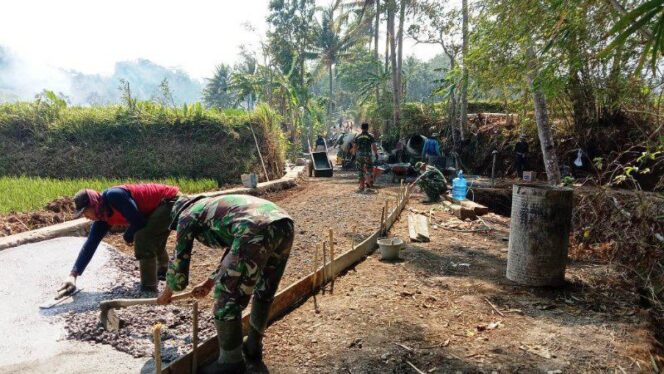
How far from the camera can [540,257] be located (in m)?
4.17

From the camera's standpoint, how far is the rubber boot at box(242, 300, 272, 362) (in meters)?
2.78

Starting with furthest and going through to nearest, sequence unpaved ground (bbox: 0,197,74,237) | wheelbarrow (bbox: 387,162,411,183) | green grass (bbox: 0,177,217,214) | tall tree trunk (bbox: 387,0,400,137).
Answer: tall tree trunk (bbox: 387,0,400,137) → wheelbarrow (bbox: 387,162,411,183) → green grass (bbox: 0,177,217,214) → unpaved ground (bbox: 0,197,74,237)

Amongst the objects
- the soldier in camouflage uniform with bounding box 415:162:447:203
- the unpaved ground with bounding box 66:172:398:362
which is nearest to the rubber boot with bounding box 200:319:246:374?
the unpaved ground with bounding box 66:172:398:362

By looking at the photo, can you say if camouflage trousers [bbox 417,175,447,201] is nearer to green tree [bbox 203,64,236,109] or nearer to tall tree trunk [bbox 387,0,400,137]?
tall tree trunk [bbox 387,0,400,137]

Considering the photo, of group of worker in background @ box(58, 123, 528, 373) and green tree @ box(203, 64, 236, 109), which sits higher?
green tree @ box(203, 64, 236, 109)

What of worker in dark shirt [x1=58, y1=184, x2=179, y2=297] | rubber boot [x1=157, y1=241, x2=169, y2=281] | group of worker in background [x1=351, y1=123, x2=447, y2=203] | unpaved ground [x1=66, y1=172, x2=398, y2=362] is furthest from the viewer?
group of worker in background [x1=351, y1=123, x2=447, y2=203]

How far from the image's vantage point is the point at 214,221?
8.41 feet

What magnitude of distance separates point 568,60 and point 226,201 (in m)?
4.57

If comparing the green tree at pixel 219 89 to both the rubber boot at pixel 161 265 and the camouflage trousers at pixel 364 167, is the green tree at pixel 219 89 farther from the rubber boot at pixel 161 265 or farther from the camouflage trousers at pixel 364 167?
the rubber boot at pixel 161 265

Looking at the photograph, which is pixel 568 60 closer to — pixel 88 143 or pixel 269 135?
pixel 269 135

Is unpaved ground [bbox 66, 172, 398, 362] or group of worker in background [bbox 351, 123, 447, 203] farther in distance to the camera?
group of worker in background [bbox 351, 123, 447, 203]

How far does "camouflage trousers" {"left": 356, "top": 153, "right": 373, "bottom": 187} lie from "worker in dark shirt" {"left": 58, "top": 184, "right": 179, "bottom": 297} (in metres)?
6.84

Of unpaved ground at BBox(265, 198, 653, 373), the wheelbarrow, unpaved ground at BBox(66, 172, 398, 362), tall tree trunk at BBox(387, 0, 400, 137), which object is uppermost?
tall tree trunk at BBox(387, 0, 400, 137)

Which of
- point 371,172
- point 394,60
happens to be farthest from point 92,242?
point 394,60
